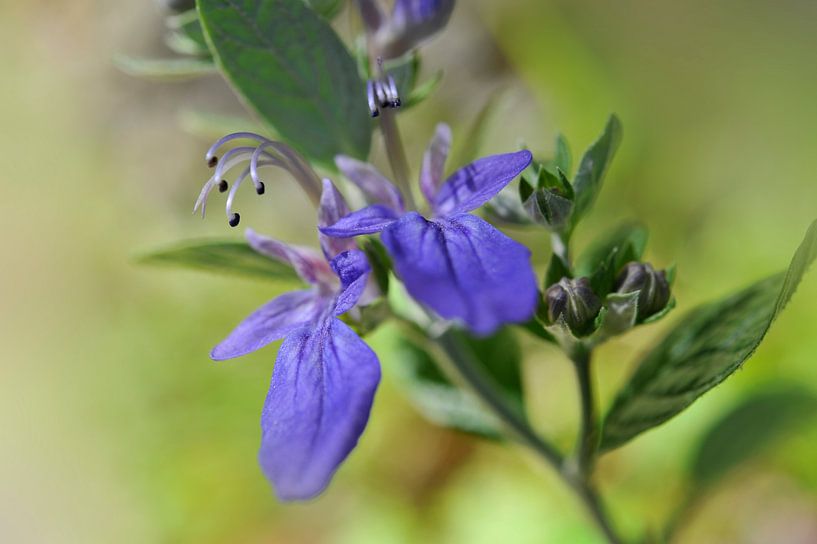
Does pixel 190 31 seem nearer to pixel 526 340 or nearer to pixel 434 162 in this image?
pixel 434 162

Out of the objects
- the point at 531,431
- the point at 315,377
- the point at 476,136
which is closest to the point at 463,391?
the point at 531,431

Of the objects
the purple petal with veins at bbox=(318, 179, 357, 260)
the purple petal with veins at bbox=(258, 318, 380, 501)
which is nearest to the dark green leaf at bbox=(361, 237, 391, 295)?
the purple petal with veins at bbox=(318, 179, 357, 260)

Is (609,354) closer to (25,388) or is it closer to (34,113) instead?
(25,388)

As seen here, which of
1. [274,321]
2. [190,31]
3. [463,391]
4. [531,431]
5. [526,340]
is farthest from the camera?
[526,340]

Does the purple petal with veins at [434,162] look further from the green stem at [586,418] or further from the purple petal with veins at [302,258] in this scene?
the green stem at [586,418]

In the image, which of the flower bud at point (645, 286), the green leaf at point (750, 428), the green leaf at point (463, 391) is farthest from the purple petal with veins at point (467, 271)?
the green leaf at point (750, 428)

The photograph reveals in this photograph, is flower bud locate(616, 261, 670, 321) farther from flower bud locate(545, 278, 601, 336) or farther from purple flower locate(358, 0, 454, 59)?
purple flower locate(358, 0, 454, 59)
